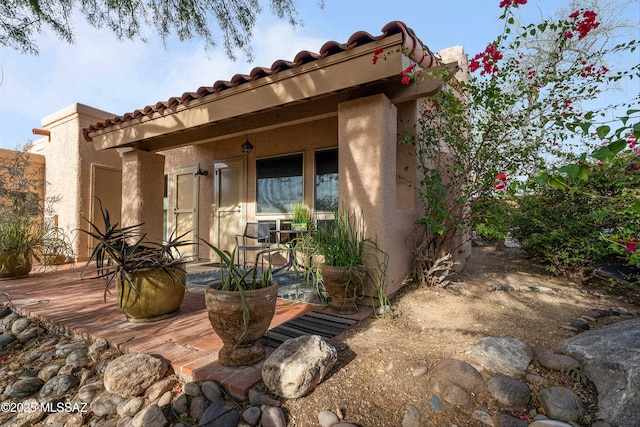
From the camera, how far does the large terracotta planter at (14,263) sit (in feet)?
14.1

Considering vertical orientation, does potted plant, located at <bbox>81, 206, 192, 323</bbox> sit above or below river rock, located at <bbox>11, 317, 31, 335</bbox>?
above

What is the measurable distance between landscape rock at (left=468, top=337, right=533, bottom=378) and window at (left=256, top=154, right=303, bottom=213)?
135 inches

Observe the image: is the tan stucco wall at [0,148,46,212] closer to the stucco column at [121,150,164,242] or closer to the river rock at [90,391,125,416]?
the stucco column at [121,150,164,242]

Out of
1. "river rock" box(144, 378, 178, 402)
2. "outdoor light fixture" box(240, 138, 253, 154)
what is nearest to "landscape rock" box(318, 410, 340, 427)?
"river rock" box(144, 378, 178, 402)

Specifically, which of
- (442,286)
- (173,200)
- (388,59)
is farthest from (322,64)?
(173,200)

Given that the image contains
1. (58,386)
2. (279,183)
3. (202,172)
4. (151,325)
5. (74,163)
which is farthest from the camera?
(74,163)

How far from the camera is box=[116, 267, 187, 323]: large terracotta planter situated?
7.79 ft

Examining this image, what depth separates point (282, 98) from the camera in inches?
117

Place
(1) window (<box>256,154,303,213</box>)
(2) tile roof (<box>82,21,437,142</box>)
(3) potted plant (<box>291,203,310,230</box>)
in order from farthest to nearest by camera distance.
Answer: (1) window (<box>256,154,303,213</box>) < (3) potted plant (<box>291,203,310,230</box>) < (2) tile roof (<box>82,21,437,142</box>)

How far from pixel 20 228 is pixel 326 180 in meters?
4.69

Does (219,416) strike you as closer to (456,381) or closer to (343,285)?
(456,381)

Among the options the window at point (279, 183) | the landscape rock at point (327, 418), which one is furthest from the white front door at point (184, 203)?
the landscape rock at point (327, 418)

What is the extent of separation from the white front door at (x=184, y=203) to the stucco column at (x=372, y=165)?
4.03 meters

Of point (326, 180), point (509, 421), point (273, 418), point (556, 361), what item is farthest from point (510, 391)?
point (326, 180)
